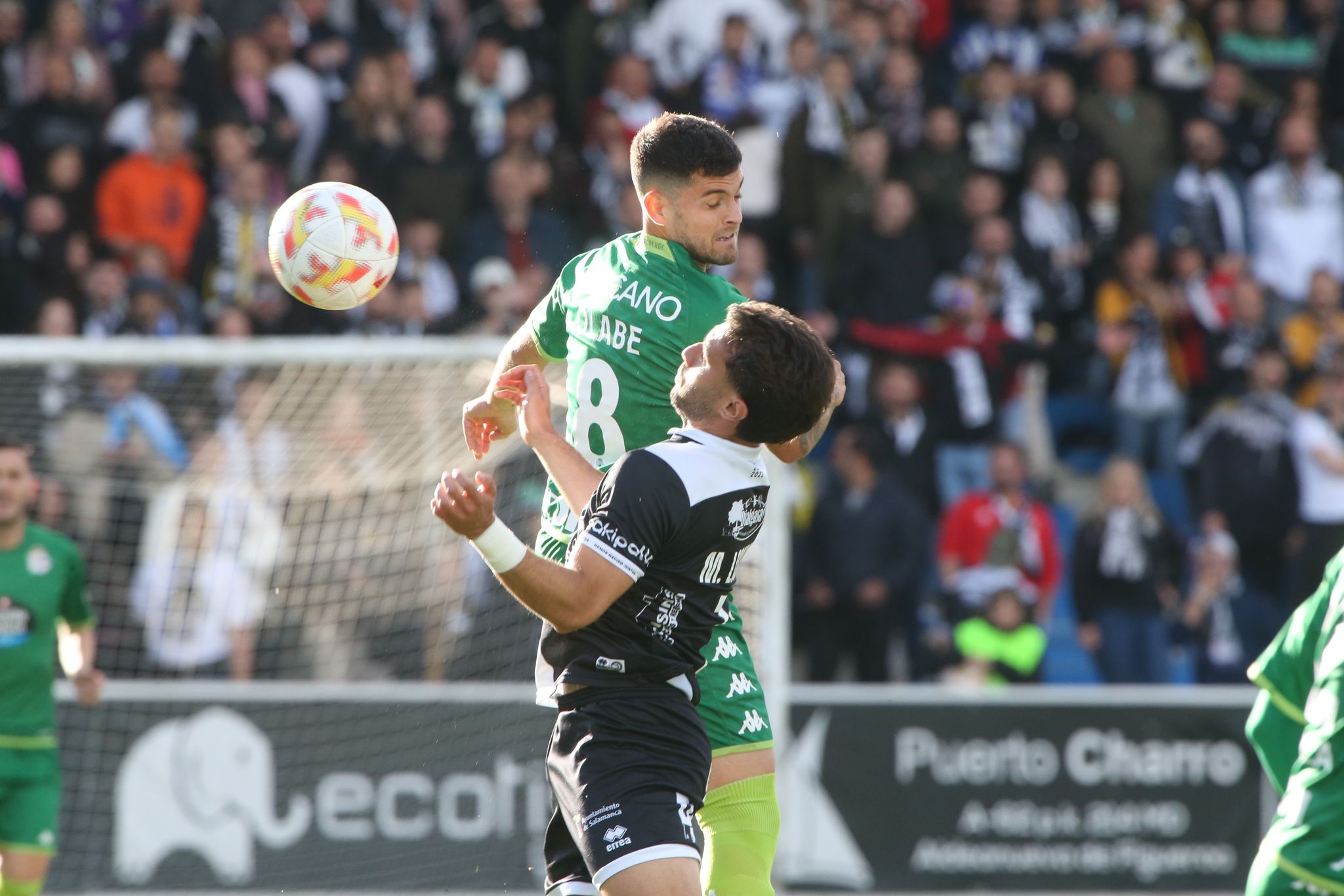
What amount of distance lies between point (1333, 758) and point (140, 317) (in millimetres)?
9312

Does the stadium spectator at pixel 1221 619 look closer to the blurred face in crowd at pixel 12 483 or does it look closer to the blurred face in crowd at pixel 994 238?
the blurred face in crowd at pixel 994 238

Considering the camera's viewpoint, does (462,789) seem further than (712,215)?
Yes

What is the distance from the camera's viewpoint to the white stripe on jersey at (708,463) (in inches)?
179

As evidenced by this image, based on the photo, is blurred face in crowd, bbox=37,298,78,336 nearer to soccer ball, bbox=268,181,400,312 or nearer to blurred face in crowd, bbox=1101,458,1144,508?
soccer ball, bbox=268,181,400,312

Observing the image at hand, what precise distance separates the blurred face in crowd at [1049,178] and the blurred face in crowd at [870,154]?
1219 millimetres

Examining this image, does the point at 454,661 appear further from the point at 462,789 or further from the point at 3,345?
the point at 3,345

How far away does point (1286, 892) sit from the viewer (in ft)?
14.9

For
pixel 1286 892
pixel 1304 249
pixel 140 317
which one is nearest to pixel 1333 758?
pixel 1286 892

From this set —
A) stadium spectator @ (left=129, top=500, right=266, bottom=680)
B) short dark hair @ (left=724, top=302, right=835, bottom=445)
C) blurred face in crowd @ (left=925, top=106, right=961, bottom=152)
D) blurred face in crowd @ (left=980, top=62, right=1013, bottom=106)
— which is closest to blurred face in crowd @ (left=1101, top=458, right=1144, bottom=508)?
blurred face in crowd @ (left=925, top=106, right=961, bottom=152)

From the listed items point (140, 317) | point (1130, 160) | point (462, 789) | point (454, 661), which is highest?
point (1130, 160)

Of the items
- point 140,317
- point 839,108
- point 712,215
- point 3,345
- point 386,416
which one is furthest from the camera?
point 839,108

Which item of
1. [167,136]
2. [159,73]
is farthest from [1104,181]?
[159,73]

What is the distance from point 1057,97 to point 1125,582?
13.9 feet

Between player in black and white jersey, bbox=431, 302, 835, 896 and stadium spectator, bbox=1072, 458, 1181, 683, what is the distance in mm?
8163
